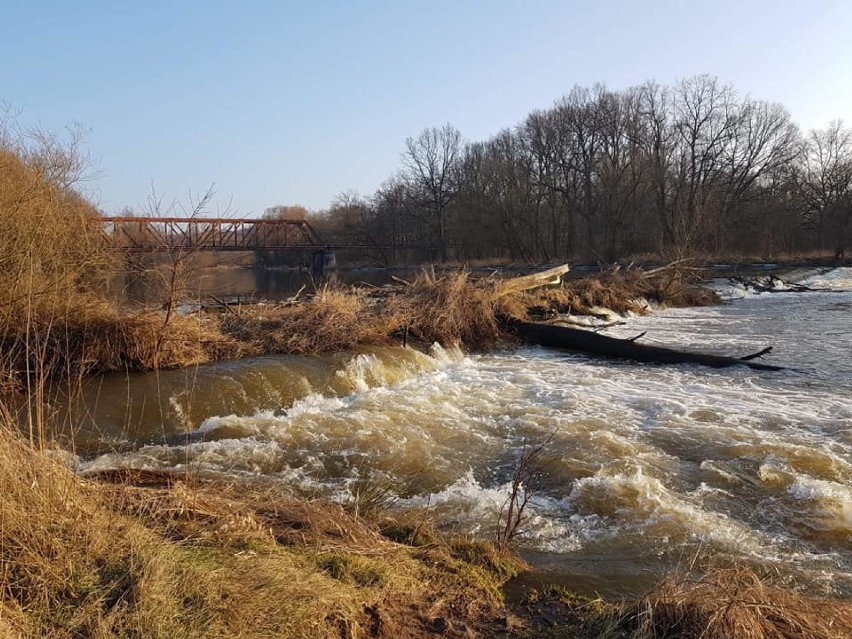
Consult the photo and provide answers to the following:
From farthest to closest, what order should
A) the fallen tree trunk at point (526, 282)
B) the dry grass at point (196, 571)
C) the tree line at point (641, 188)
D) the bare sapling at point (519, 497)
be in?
the tree line at point (641, 188) → the fallen tree trunk at point (526, 282) → the bare sapling at point (519, 497) → the dry grass at point (196, 571)

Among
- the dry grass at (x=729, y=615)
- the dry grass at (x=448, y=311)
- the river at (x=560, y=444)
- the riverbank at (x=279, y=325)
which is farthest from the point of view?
the dry grass at (x=448, y=311)

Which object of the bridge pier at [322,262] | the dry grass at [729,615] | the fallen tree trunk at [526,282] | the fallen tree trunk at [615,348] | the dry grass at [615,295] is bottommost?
the fallen tree trunk at [615,348]

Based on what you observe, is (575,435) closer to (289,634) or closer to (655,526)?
(655,526)

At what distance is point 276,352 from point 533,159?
170ft

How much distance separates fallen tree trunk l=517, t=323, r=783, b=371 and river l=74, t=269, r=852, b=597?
48 cm

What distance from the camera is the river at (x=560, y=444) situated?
527cm

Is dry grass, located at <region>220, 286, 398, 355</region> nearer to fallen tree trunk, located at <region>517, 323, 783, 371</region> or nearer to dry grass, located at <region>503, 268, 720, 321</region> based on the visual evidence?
fallen tree trunk, located at <region>517, 323, 783, 371</region>

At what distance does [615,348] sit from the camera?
14.9 metres

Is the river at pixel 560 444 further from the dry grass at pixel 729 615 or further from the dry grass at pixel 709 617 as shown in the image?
the dry grass at pixel 729 615

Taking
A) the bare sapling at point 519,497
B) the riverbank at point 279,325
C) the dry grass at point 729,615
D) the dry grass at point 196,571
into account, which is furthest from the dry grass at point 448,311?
the dry grass at point 729,615

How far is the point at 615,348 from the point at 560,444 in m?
7.52

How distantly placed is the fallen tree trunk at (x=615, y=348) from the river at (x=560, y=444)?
0.48m

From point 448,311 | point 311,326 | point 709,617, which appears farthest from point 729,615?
point 448,311

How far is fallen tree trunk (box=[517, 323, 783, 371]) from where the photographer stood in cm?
1309
